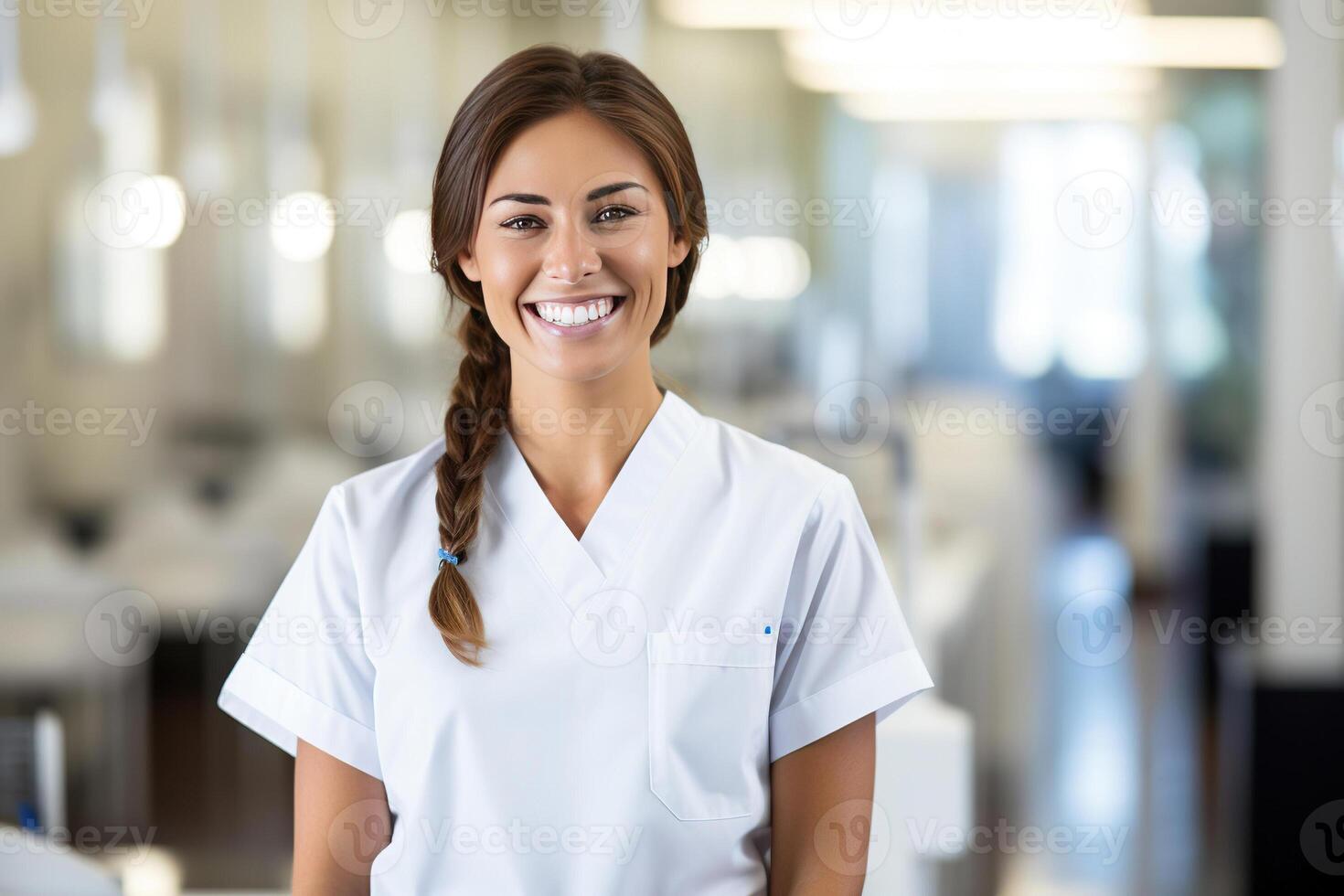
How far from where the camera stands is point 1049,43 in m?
3.76

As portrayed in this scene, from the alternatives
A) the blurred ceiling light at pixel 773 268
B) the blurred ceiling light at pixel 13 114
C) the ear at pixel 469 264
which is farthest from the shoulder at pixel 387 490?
the blurred ceiling light at pixel 773 268

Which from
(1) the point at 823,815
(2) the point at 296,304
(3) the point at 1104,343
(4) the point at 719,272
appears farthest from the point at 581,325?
(3) the point at 1104,343

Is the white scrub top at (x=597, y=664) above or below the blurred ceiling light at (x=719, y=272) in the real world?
below

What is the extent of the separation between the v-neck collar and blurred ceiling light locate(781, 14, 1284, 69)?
301cm

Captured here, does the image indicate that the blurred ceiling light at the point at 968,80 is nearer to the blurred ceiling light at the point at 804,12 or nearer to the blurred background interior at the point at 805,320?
the blurred background interior at the point at 805,320

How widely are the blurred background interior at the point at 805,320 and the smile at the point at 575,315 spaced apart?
2103 millimetres

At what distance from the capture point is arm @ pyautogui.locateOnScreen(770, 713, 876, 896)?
3.42 ft

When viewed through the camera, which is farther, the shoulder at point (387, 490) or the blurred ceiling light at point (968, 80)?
the blurred ceiling light at point (968, 80)

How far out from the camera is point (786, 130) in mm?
3975

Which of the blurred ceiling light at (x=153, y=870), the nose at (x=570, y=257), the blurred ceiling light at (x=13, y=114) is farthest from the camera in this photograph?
the blurred ceiling light at (x=13, y=114)

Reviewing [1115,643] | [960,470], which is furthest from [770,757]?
[1115,643]

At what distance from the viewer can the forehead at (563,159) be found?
1023mm

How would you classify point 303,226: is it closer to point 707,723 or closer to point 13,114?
point 13,114

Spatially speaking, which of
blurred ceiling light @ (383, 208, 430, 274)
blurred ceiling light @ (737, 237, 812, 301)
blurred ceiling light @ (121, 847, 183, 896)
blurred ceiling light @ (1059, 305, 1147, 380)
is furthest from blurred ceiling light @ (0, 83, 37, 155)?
blurred ceiling light @ (1059, 305, 1147, 380)
